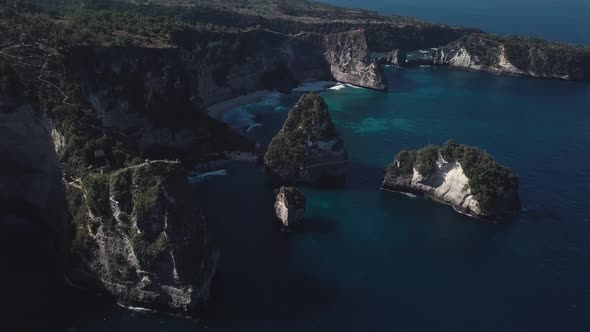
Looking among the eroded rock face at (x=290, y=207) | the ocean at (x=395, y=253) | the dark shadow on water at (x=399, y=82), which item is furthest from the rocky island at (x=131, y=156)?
the dark shadow on water at (x=399, y=82)

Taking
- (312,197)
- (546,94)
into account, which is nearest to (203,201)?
(312,197)

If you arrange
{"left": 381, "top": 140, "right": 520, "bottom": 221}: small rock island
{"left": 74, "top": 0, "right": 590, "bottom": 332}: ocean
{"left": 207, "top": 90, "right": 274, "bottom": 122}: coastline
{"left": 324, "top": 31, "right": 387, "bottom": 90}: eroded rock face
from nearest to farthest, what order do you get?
{"left": 74, "top": 0, "right": 590, "bottom": 332}: ocean → {"left": 381, "top": 140, "right": 520, "bottom": 221}: small rock island → {"left": 207, "top": 90, "right": 274, "bottom": 122}: coastline → {"left": 324, "top": 31, "right": 387, "bottom": 90}: eroded rock face

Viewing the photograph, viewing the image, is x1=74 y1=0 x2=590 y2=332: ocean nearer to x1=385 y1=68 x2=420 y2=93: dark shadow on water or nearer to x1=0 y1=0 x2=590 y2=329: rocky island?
x1=0 y1=0 x2=590 y2=329: rocky island

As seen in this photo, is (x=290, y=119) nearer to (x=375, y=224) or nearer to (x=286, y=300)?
(x=375, y=224)

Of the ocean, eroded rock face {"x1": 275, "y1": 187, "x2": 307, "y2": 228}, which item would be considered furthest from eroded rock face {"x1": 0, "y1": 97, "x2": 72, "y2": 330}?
eroded rock face {"x1": 275, "y1": 187, "x2": 307, "y2": 228}

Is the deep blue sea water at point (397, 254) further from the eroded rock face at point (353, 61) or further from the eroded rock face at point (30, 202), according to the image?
the eroded rock face at point (353, 61)

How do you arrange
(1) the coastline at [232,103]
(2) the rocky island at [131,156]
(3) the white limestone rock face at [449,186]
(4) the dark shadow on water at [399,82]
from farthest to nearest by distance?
(4) the dark shadow on water at [399,82]
(1) the coastline at [232,103]
(3) the white limestone rock face at [449,186]
(2) the rocky island at [131,156]

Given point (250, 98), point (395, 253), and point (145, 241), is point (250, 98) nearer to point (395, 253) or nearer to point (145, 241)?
point (395, 253)
